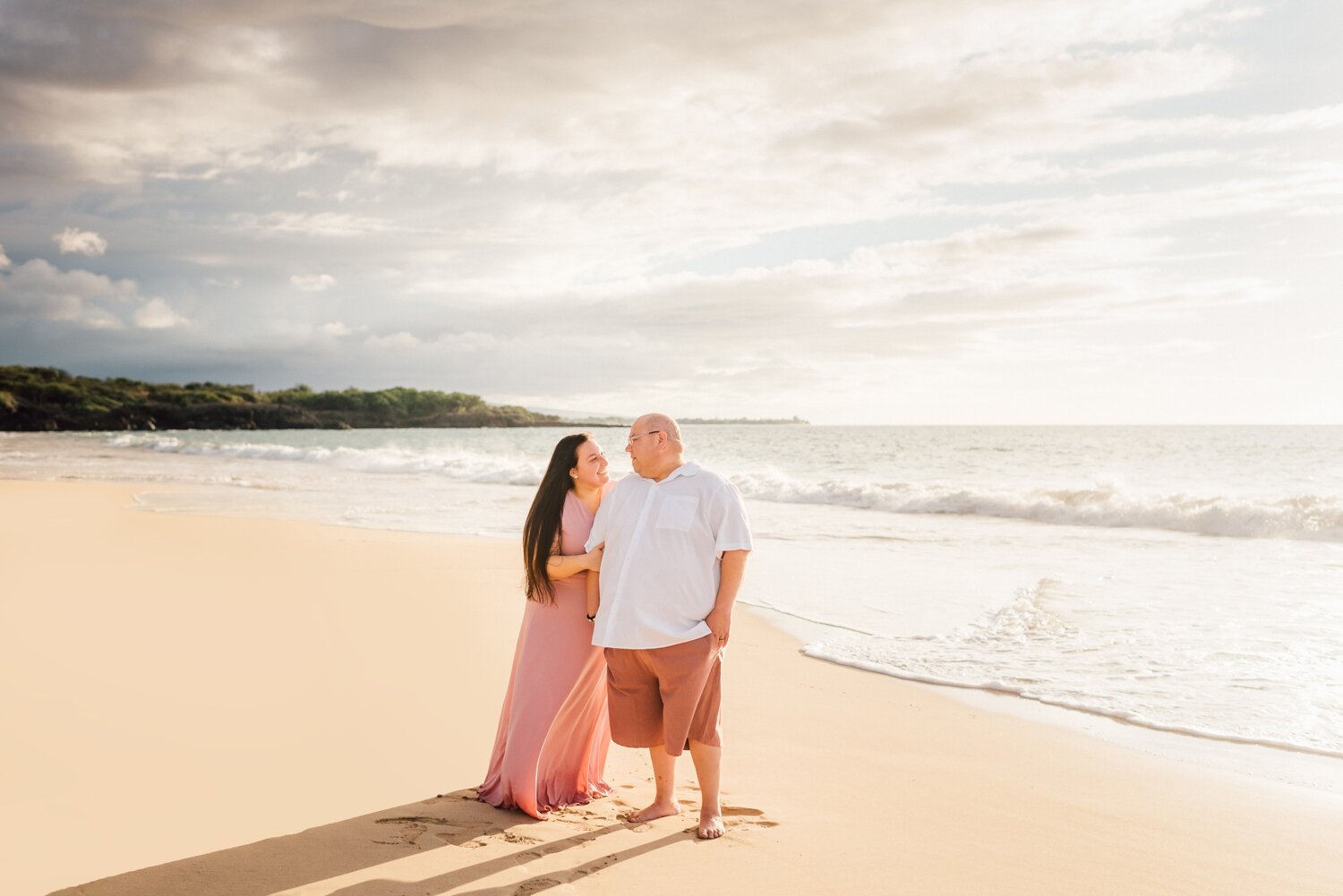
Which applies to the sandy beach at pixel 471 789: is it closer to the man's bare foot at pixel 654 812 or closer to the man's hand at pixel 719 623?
the man's bare foot at pixel 654 812

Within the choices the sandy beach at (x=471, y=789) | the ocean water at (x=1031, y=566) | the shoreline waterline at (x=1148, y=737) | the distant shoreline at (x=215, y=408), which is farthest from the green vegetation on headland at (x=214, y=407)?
A: the shoreline waterline at (x=1148, y=737)

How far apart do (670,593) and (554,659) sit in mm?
695

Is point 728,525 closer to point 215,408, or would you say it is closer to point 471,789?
point 471,789

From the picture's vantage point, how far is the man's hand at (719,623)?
3885 mm

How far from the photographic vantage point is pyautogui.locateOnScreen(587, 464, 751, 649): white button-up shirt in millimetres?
3867

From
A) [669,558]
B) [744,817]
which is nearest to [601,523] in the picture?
[669,558]

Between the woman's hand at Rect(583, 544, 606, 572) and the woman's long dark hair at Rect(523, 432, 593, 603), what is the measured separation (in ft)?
0.57

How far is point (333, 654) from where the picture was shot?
263 inches

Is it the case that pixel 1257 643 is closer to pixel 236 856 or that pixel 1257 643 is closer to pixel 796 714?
pixel 796 714

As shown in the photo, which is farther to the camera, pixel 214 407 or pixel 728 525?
pixel 214 407

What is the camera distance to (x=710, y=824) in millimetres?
3893

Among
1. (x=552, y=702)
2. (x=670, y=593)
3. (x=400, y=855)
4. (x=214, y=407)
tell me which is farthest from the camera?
(x=214, y=407)

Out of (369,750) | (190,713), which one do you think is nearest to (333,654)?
(190,713)

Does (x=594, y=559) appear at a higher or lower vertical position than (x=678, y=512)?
lower
